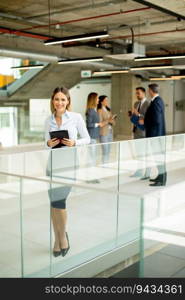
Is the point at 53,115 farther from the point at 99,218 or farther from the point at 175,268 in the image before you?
the point at 175,268

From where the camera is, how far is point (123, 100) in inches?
645

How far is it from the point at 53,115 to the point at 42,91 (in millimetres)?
12221

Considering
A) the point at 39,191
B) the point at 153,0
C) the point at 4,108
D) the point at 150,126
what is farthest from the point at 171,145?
the point at 4,108

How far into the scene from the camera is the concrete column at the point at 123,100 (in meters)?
16.2

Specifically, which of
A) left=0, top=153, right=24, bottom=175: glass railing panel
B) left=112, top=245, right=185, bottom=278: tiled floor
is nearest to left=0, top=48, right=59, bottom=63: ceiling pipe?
left=0, top=153, right=24, bottom=175: glass railing panel

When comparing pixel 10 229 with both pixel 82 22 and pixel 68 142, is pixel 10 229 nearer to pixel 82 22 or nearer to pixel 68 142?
pixel 68 142

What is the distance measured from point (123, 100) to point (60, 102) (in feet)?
43.8

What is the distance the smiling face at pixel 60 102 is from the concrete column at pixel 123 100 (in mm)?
13073

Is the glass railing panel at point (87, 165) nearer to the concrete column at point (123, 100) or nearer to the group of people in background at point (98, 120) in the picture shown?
the group of people in background at point (98, 120)

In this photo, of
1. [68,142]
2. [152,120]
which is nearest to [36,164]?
[68,142]

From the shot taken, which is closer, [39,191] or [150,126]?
[39,191]

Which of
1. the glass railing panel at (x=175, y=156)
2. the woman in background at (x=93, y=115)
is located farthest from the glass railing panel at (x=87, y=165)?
the glass railing panel at (x=175, y=156)

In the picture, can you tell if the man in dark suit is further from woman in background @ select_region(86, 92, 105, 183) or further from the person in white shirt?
the person in white shirt

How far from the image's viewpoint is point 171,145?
21.9ft
